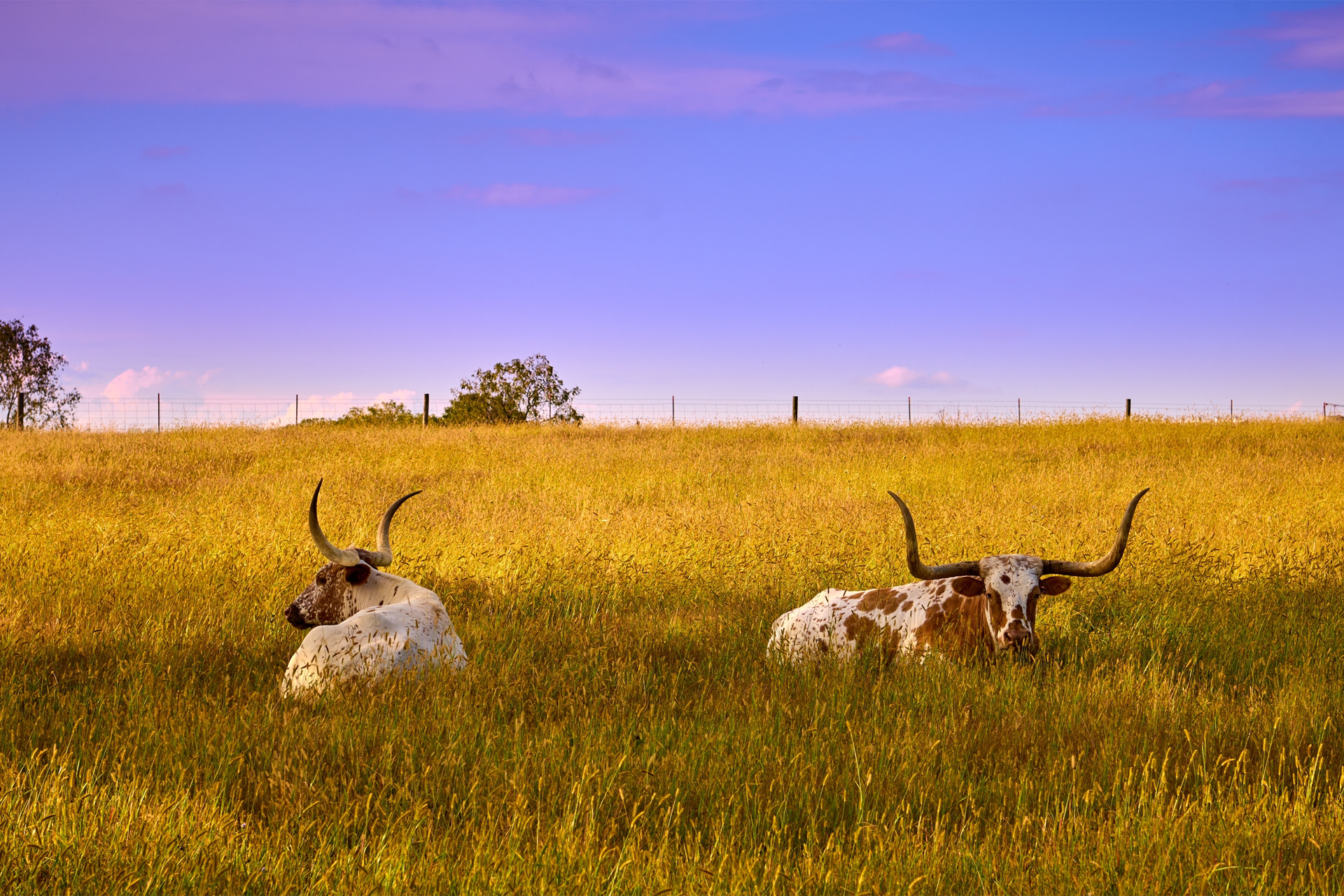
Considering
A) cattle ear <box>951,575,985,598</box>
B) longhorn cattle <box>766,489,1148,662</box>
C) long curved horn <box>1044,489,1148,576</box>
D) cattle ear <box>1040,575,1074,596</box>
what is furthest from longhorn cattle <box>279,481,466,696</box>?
long curved horn <box>1044,489,1148,576</box>

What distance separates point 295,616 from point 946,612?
15.7ft

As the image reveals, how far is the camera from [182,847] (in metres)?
3.56

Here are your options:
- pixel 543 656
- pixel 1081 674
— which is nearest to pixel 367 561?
pixel 543 656

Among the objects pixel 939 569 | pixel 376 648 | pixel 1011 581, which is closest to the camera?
pixel 376 648

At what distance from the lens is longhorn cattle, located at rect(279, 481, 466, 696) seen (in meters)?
5.83

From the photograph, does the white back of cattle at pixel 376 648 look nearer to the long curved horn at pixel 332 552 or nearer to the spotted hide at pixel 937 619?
the long curved horn at pixel 332 552

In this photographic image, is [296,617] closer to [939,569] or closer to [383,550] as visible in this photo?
[383,550]

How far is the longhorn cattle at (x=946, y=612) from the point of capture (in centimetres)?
680

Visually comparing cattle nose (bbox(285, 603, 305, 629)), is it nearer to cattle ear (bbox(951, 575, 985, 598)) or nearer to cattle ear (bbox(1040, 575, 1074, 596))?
cattle ear (bbox(951, 575, 985, 598))

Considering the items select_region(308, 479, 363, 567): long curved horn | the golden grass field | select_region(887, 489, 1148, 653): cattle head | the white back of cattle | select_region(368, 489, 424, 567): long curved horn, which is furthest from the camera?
select_region(368, 489, 424, 567): long curved horn

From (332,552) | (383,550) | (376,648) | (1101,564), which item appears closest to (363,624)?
(376,648)

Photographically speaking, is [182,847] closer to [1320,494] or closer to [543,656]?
[543,656]

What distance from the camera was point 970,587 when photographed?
701cm

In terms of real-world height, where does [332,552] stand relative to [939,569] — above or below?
above
